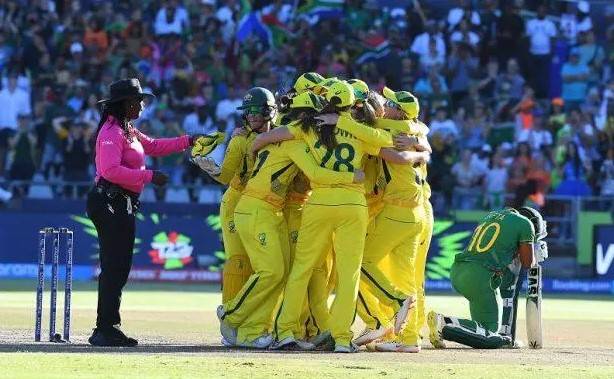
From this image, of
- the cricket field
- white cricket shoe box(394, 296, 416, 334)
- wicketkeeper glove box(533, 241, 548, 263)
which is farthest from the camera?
wicketkeeper glove box(533, 241, 548, 263)

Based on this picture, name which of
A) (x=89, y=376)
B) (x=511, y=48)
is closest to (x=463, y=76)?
(x=511, y=48)

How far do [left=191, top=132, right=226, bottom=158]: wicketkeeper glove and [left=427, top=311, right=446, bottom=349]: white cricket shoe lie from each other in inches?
104

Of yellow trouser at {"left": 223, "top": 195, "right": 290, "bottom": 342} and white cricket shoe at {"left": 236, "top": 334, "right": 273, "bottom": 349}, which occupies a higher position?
yellow trouser at {"left": 223, "top": 195, "right": 290, "bottom": 342}

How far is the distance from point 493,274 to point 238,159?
272 cm

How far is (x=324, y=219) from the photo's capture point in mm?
12414

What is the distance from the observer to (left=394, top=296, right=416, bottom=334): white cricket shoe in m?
12.6

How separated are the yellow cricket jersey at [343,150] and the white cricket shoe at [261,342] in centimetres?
143

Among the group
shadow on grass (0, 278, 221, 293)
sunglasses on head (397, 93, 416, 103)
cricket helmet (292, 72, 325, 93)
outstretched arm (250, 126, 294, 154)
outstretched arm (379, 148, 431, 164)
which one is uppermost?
cricket helmet (292, 72, 325, 93)

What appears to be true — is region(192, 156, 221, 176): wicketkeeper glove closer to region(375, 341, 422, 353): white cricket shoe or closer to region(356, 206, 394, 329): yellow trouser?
region(356, 206, 394, 329): yellow trouser

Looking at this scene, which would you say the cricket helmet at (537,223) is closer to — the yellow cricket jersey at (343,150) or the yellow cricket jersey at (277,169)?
the yellow cricket jersey at (343,150)

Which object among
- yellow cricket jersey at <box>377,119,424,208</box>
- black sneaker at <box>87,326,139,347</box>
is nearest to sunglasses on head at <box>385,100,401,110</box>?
yellow cricket jersey at <box>377,119,424,208</box>

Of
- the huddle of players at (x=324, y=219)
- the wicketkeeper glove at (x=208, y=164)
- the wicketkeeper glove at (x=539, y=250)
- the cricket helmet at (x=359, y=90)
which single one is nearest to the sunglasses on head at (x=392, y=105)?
the huddle of players at (x=324, y=219)

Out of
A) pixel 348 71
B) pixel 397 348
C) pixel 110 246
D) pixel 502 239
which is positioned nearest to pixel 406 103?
pixel 502 239

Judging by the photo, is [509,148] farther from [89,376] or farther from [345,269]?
[89,376]
